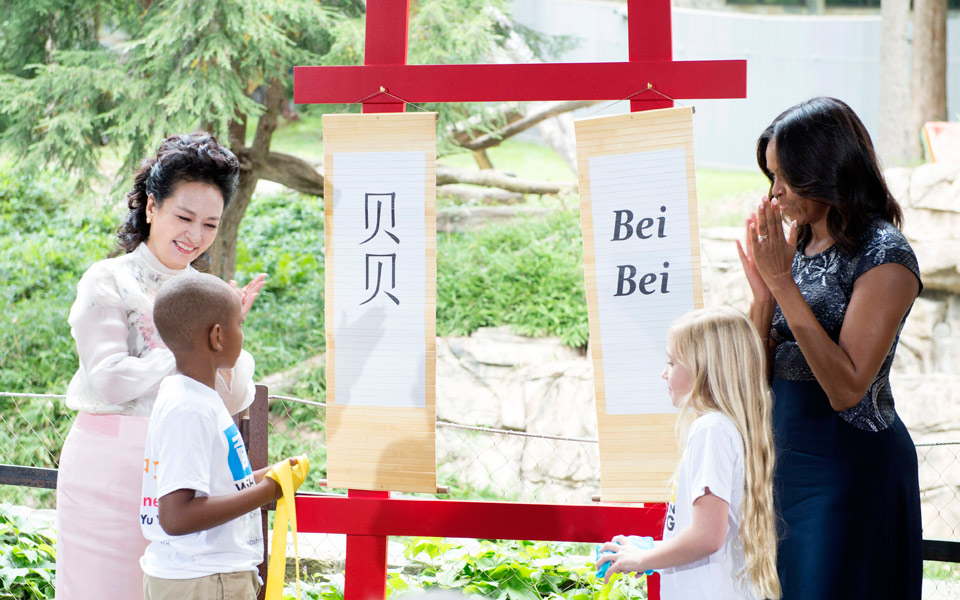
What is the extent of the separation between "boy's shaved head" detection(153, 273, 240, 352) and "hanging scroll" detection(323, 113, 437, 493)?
0.90m

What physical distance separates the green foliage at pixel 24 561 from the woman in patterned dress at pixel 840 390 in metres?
2.77

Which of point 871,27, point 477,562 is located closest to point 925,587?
point 477,562

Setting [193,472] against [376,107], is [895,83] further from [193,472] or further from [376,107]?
[193,472]

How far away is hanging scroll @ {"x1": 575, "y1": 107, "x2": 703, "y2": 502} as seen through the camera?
249 cm

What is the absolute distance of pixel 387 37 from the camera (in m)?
2.66

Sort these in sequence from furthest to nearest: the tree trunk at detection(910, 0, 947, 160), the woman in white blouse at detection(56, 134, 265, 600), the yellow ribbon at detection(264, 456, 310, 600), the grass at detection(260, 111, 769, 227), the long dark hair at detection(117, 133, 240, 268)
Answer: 1. the grass at detection(260, 111, 769, 227)
2. the tree trunk at detection(910, 0, 947, 160)
3. the long dark hair at detection(117, 133, 240, 268)
4. the woman in white blouse at detection(56, 134, 265, 600)
5. the yellow ribbon at detection(264, 456, 310, 600)

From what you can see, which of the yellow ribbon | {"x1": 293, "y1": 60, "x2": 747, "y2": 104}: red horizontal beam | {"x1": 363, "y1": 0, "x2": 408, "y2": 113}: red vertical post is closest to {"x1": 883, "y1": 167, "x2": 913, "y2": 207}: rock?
{"x1": 293, "y1": 60, "x2": 747, "y2": 104}: red horizontal beam

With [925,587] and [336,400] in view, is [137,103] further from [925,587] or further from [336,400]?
[925,587]

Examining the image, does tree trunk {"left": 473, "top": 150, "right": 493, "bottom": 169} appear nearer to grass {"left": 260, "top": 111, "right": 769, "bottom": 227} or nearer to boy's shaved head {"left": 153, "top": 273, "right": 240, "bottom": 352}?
grass {"left": 260, "top": 111, "right": 769, "bottom": 227}

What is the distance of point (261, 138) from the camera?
6.94 m

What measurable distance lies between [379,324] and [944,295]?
19.3 feet

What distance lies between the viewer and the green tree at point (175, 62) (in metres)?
5.94

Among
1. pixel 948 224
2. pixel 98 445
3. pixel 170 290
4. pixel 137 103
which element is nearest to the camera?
pixel 170 290

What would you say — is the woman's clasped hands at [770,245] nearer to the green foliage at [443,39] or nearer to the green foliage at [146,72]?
the green foliage at [443,39]
